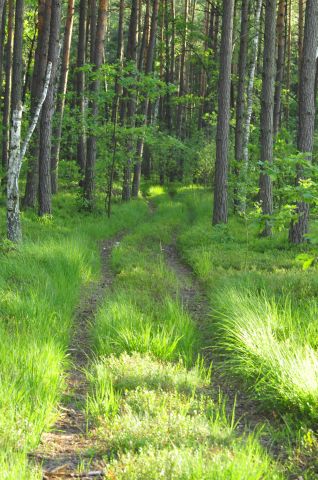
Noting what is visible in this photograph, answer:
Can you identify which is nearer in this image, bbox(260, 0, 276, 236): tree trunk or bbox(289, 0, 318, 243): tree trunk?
bbox(289, 0, 318, 243): tree trunk

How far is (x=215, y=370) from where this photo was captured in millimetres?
5566

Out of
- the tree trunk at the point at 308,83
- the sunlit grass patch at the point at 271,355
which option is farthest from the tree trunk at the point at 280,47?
the sunlit grass patch at the point at 271,355

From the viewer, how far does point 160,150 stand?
2909 centimetres

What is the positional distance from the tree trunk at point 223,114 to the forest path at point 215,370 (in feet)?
12.8

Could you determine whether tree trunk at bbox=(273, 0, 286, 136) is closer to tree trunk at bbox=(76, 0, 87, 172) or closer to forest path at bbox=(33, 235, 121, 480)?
tree trunk at bbox=(76, 0, 87, 172)

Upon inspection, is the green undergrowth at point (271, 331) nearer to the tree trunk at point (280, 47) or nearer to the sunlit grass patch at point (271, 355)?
the sunlit grass patch at point (271, 355)

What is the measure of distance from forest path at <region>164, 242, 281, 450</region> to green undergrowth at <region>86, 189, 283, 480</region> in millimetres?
117

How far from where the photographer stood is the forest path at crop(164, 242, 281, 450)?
443 centimetres

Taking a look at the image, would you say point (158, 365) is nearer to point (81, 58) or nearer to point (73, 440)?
point (73, 440)

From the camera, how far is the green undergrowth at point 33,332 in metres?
3.69

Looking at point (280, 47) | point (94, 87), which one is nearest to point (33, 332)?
point (94, 87)

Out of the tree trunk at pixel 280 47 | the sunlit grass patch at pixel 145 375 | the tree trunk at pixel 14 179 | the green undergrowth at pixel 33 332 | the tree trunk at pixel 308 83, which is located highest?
the tree trunk at pixel 280 47

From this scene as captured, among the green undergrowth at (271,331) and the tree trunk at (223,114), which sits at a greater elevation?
the tree trunk at (223,114)

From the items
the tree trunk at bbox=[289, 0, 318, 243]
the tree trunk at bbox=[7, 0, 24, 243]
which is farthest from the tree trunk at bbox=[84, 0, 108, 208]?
the tree trunk at bbox=[289, 0, 318, 243]
